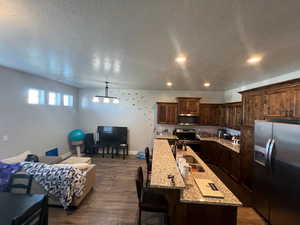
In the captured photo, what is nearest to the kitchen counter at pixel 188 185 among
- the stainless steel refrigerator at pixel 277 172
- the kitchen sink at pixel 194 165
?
the kitchen sink at pixel 194 165

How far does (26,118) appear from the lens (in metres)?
4.28

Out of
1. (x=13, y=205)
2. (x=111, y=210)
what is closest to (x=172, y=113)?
(x=111, y=210)

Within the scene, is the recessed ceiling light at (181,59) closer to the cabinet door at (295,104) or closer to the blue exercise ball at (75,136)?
the cabinet door at (295,104)

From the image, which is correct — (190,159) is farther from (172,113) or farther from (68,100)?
(68,100)

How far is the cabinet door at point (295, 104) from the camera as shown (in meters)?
2.30

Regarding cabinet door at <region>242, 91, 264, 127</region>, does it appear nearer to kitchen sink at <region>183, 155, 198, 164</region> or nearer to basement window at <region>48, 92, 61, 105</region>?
kitchen sink at <region>183, 155, 198, 164</region>

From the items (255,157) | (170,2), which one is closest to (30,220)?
(170,2)

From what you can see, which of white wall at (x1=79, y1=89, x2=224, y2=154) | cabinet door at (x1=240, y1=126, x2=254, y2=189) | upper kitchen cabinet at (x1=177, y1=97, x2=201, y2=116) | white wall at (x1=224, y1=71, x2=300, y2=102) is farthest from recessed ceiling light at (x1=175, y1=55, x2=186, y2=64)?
white wall at (x1=79, y1=89, x2=224, y2=154)

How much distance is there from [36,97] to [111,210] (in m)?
3.95

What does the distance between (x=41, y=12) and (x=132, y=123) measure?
5377 mm

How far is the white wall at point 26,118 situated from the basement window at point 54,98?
0.14 metres

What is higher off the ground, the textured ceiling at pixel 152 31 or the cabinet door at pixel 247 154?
the textured ceiling at pixel 152 31

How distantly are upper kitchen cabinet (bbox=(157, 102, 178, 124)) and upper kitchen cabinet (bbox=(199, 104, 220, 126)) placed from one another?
1.04 m

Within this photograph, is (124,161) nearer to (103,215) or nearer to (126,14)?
(103,215)
